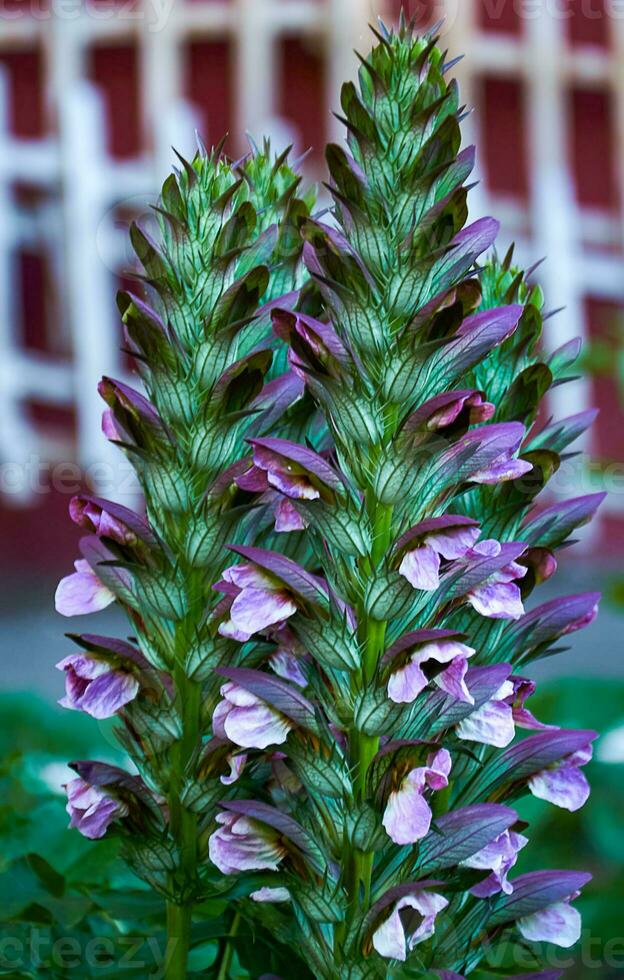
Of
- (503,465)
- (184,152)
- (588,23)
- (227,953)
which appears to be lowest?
(227,953)

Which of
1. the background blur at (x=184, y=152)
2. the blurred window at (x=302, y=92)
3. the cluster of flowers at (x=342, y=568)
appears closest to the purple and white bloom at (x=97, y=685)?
the cluster of flowers at (x=342, y=568)

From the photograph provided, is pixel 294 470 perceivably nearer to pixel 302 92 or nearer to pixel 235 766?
pixel 235 766

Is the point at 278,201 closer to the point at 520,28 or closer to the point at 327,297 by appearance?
the point at 327,297

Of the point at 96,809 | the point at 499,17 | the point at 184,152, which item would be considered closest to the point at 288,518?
the point at 96,809

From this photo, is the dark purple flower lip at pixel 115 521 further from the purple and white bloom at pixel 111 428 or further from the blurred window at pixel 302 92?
the blurred window at pixel 302 92

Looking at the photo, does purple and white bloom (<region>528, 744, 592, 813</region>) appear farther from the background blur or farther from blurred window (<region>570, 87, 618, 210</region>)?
blurred window (<region>570, 87, 618, 210</region>)
